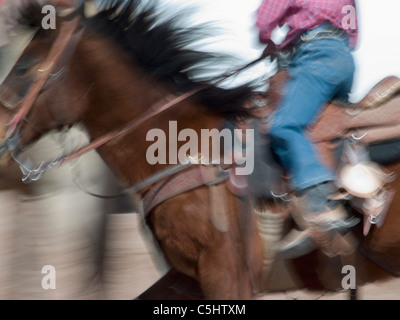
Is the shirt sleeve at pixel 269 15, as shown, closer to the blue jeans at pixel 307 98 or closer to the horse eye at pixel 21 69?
the blue jeans at pixel 307 98

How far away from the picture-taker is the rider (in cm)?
290

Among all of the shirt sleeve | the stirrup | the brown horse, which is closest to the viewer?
the brown horse

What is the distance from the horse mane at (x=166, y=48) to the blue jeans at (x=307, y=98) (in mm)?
208

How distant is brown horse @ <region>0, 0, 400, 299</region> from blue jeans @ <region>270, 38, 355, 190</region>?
0.22 m

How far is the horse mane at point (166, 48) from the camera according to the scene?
3.04 meters

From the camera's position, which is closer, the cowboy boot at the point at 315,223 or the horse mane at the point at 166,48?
the cowboy boot at the point at 315,223

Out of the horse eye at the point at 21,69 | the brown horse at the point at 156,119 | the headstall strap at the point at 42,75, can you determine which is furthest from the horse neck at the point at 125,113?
the horse eye at the point at 21,69

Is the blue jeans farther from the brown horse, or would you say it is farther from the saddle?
the brown horse

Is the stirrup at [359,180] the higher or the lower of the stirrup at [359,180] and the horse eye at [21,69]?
the lower

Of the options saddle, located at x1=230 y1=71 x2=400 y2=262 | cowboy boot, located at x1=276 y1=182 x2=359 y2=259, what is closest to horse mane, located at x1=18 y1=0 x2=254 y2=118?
saddle, located at x1=230 y1=71 x2=400 y2=262

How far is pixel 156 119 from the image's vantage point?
2.97 m

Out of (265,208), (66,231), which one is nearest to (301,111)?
(265,208)

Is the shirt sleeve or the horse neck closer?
the horse neck

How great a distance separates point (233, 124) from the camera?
2992mm
